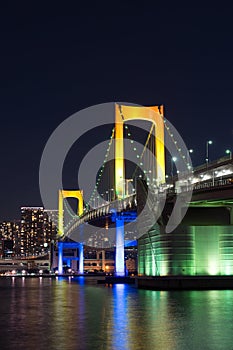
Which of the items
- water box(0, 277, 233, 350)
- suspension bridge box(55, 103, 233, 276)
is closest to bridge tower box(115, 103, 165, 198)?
suspension bridge box(55, 103, 233, 276)

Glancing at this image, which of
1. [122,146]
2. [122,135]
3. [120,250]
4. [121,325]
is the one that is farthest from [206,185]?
[122,135]

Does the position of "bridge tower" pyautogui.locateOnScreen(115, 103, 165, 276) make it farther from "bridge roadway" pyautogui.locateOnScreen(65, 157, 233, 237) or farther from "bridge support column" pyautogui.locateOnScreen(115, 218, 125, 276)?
"bridge roadway" pyautogui.locateOnScreen(65, 157, 233, 237)

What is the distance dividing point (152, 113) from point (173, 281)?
55.8ft

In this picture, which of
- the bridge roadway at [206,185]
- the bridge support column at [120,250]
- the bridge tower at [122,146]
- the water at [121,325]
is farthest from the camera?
the bridge support column at [120,250]

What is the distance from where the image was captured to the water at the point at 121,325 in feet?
43.7

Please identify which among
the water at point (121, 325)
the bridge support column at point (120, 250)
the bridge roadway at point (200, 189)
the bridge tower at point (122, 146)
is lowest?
the water at point (121, 325)

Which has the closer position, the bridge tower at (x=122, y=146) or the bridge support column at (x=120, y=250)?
the bridge tower at (x=122, y=146)

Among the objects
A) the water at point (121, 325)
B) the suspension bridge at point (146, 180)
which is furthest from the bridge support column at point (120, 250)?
the water at point (121, 325)

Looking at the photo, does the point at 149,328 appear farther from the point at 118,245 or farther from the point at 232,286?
the point at 118,245

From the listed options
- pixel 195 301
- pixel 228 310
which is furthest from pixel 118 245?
pixel 228 310

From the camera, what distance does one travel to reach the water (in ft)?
43.7

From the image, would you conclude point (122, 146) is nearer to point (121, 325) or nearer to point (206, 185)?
point (206, 185)

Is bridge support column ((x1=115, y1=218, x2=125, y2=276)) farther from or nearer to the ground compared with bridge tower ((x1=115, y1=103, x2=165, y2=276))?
nearer to the ground

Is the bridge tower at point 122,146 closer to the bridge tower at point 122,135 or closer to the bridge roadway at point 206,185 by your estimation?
the bridge tower at point 122,135
